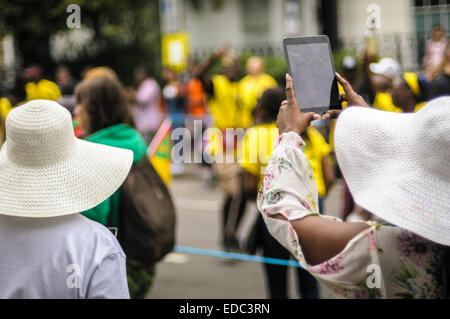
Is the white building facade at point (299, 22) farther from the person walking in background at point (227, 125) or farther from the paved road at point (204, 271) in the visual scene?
the paved road at point (204, 271)

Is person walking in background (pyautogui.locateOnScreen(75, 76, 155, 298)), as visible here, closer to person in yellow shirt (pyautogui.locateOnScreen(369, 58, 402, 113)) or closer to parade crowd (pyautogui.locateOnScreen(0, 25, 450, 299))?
parade crowd (pyautogui.locateOnScreen(0, 25, 450, 299))

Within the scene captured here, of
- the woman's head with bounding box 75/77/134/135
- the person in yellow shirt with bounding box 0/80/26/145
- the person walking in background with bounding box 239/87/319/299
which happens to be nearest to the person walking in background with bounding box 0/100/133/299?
the woman's head with bounding box 75/77/134/135

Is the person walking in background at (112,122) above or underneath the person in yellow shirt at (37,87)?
underneath

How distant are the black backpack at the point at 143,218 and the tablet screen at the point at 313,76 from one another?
4.16ft

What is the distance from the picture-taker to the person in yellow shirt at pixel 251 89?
7141mm

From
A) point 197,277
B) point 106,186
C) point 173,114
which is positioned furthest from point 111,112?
point 173,114

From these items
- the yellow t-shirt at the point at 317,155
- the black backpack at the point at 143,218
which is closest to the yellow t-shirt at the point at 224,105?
the yellow t-shirt at the point at 317,155

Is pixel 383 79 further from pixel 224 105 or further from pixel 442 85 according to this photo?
pixel 224 105

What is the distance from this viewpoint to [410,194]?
174cm

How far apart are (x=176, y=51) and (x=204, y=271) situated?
27.6 ft

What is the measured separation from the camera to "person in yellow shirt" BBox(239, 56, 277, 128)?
714cm

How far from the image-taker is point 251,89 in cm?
762

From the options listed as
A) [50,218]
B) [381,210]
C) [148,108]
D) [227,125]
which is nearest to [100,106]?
[50,218]

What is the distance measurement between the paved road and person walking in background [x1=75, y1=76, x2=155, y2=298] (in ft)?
4.50
